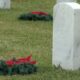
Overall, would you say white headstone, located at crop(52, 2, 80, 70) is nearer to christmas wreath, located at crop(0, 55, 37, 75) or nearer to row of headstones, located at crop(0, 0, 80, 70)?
row of headstones, located at crop(0, 0, 80, 70)

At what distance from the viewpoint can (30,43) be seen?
569 inches

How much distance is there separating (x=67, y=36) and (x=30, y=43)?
426cm

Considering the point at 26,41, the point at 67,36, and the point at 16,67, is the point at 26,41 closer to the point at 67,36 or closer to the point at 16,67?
the point at 67,36

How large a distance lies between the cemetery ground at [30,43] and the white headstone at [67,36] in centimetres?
19

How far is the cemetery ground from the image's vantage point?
9859 millimetres

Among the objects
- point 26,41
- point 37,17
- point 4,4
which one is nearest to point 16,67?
point 26,41

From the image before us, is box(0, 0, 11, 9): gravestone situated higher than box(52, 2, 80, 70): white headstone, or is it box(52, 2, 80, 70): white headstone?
box(52, 2, 80, 70): white headstone

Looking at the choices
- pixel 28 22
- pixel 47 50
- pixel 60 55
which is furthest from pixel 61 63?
pixel 28 22

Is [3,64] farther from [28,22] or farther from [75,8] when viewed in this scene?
[28,22]

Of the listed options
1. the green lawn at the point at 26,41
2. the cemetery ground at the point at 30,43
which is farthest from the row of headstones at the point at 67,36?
the green lawn at the point at 26,41

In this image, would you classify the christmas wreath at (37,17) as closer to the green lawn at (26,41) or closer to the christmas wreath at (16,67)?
the green lawn at (26,41)

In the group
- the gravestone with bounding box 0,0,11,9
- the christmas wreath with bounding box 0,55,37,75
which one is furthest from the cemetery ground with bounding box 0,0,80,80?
the gravestone with bounding box 0,0,11,9

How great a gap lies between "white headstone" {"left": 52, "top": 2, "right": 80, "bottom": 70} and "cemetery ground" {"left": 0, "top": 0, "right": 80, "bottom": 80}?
19 centimetres

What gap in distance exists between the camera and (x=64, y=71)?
10273mm
